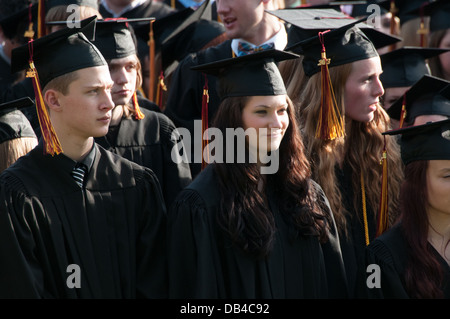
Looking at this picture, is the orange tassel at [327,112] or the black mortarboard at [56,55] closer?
the black mortarboard at [56,55]

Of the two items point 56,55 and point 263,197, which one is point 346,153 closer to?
point 263,197

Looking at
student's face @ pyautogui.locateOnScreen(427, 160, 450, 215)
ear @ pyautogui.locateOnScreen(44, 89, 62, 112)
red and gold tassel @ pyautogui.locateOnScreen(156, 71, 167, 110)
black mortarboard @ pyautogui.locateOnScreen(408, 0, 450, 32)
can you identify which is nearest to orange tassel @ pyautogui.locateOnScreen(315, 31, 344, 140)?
student's face @ pyautogui.locateOnScreen(427, 160, 450, 215)

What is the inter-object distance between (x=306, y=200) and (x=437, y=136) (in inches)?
25.7

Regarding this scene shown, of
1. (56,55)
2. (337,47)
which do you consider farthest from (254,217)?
(337,47)

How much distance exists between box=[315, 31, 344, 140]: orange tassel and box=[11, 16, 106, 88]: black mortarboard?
1.28 meters

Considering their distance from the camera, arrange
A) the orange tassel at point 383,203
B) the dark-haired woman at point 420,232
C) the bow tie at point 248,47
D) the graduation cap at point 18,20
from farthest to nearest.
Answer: the graduation cap at point 18,20 < the bow tie at point 248,47 < the orange tassel at point 383,203 < the dark-haired woman at point 420,232

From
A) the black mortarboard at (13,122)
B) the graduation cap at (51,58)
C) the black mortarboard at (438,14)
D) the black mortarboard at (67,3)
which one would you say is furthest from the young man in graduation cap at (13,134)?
the black mortarboard at (438,14)

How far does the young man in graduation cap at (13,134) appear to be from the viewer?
3.69 m

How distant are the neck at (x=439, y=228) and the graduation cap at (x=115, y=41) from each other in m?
1.74

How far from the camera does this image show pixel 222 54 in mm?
5184

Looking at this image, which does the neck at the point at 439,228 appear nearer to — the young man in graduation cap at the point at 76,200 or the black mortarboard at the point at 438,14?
the young man in graduation cap at the point at 76,200

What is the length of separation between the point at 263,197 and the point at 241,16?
2020 millimetres
